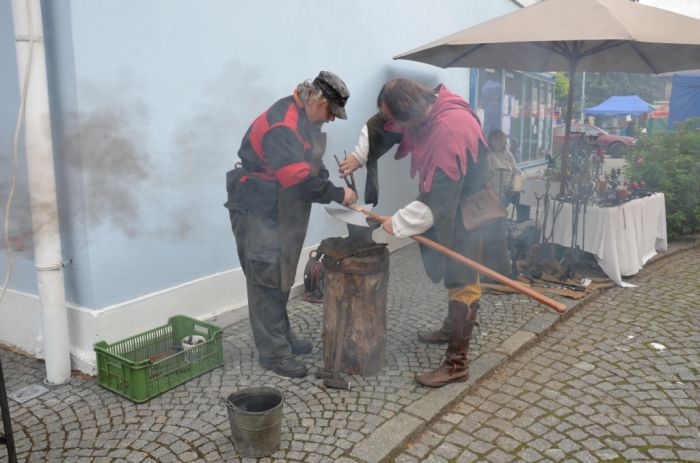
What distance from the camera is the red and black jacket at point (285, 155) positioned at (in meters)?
3.58

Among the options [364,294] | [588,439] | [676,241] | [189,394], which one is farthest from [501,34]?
[676,241]

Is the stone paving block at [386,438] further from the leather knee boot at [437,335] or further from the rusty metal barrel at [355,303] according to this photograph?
the leather knee boot at [437,335]

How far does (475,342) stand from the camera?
15.4ft

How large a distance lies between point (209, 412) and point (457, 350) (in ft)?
5.76

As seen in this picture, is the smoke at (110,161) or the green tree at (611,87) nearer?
the smoke at (110,161)

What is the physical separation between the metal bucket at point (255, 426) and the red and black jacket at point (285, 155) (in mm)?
1317

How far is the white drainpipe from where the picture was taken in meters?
3.55

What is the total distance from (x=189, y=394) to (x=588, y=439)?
8.41 ft

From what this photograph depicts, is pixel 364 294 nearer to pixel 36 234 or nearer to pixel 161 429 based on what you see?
pixel 161 429

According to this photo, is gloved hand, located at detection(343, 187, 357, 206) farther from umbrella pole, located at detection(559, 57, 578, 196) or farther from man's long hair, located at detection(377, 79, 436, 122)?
umbrella pole, located at detection(559, 57, 578, 196)

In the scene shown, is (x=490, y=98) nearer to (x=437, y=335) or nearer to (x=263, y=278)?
(x=437, y=335)

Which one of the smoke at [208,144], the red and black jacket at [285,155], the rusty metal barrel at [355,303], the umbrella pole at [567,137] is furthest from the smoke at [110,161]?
the umbrella pole at [567,137]

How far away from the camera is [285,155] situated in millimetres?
3566

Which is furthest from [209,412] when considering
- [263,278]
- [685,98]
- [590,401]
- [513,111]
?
[685,98]
